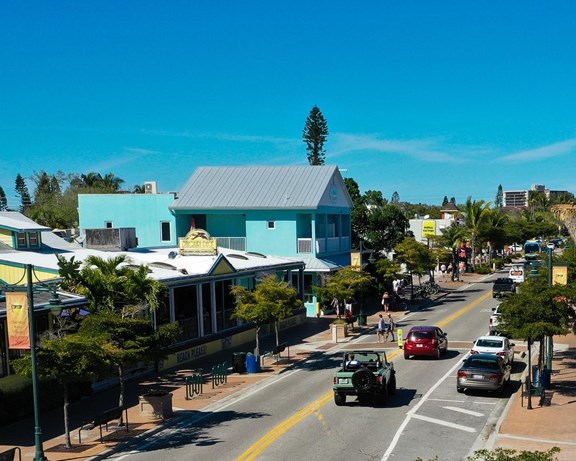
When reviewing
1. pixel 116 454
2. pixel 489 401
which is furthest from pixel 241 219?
pixel 116 454

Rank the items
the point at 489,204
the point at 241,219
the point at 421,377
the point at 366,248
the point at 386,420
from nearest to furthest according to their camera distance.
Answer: the point at 386,420 < the point at 421,377 < the point at 241,219 < the point at 366,248 < the point at 489,204

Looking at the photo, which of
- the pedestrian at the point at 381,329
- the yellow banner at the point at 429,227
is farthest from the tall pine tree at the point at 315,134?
the pedestrian at the point at 381,329

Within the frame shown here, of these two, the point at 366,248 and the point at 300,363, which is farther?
the point at 366,248

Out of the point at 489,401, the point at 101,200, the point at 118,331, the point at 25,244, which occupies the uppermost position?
the point at 101,200

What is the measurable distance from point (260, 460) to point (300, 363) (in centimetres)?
1459

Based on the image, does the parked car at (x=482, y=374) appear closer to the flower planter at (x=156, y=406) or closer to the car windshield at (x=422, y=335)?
the car windshield at (x=422, y=335)

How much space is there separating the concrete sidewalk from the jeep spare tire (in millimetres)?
4163

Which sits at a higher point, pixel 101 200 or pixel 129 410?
pixel 101 200

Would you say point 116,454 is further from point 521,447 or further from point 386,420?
point 521,447

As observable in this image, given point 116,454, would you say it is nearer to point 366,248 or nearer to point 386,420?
point 386,420

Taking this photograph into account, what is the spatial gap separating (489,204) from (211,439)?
66601mm

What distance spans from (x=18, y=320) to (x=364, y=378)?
11079mm

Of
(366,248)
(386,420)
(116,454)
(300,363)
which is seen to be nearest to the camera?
(116,454)

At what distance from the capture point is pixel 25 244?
3206 cm
